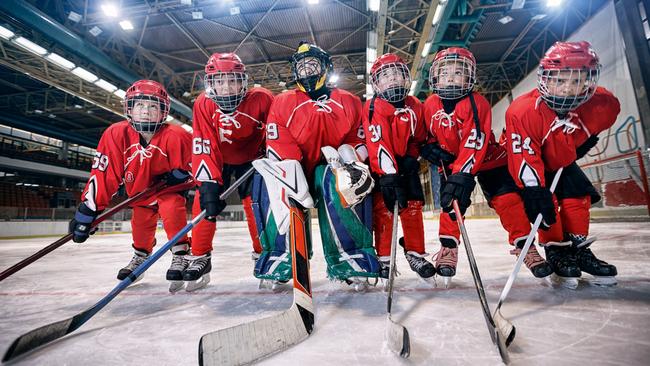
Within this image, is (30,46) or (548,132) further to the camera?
(30,46)

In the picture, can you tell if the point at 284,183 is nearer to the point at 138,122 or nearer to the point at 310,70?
the point at 310,70

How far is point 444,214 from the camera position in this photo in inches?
77.5

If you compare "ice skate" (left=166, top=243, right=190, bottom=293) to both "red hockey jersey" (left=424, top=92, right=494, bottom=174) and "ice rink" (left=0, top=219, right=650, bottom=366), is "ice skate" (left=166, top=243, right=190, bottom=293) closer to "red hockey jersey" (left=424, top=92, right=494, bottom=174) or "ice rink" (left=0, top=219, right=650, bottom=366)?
"ice rink" (left=0, top=219, right=650, bottom=366)

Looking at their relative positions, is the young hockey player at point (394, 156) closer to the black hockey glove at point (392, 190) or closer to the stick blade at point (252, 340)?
the black hockey glove at point (392, 190)

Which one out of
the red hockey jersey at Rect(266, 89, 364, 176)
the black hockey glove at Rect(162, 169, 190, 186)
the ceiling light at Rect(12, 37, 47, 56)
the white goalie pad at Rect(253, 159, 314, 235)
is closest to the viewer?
the white goalie pad at Rect(253, 159, 314, 235)

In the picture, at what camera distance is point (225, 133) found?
6.48 ft

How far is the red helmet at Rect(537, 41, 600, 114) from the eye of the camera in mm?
1576

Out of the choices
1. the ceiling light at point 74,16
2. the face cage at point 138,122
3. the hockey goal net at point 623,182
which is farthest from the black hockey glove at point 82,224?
the ceiling light at point 74,16

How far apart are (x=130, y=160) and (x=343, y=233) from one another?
5.18 ft

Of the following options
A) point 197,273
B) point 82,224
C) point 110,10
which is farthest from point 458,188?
point 110,10

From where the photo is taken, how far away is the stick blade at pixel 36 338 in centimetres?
99

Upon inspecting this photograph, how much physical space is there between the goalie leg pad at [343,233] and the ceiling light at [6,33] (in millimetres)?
8718

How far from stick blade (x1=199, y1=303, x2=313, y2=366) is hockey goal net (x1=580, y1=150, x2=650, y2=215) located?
264 inches

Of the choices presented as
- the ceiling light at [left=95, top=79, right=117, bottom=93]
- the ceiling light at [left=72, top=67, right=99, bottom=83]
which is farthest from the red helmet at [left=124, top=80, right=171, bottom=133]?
the ceiling light at [left=95, top=79, right=117, bottom=93]
